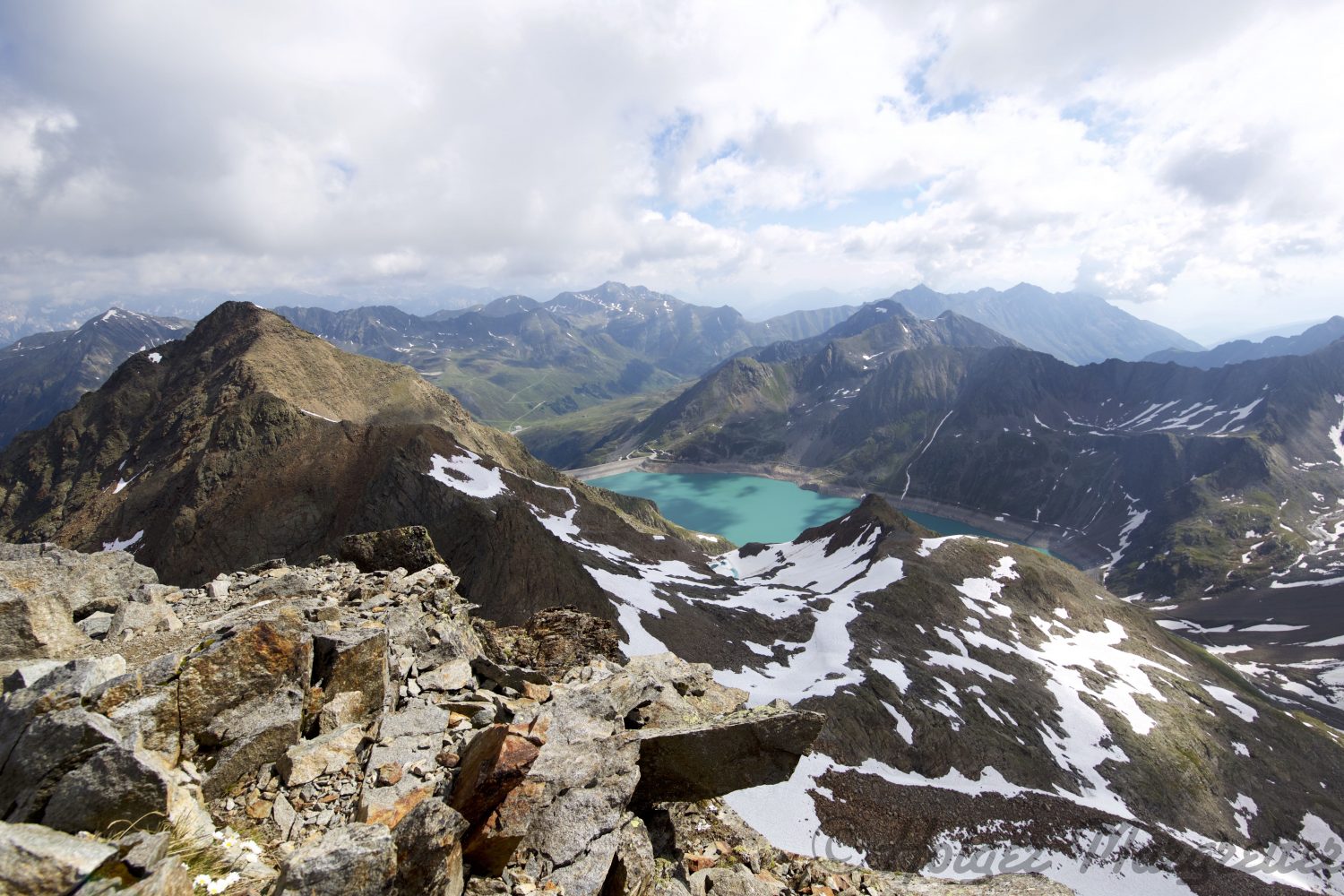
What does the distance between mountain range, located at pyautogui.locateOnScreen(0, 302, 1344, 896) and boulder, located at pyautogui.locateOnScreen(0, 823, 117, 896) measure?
24.5ft

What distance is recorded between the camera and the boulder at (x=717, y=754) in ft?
37.9

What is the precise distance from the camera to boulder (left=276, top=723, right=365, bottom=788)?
29.0 ft

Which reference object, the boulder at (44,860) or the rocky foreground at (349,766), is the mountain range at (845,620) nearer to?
the rocky foreground at (349,766)

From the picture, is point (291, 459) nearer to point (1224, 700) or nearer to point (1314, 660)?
point (1224, 700)

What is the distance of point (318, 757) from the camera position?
9.23 metres

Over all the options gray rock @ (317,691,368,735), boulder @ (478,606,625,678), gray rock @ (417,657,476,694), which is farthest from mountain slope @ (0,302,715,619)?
gray rock @ (317,691,368,735)

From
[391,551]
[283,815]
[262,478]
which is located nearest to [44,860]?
[283,815]

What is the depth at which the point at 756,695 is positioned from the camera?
45.7 meters

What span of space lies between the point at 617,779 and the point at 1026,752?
53176 mm

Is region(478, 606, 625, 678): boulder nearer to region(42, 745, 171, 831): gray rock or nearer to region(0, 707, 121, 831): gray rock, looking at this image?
region(42, 745, 171, 831): gray rock

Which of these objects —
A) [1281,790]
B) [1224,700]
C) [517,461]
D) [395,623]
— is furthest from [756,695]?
[517,461]

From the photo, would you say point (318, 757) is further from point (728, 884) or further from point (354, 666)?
point (728, 884)

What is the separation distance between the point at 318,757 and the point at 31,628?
7.11 meters

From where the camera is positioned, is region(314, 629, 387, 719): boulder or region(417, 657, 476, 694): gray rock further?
region(417, 657, 476, 694): gray rock
